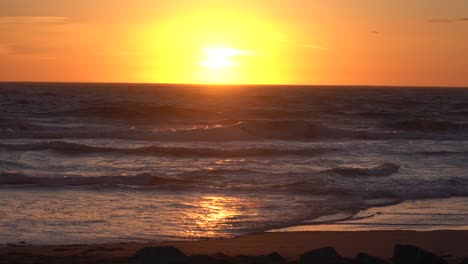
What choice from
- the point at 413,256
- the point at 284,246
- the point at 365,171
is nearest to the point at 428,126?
the point at 365,171

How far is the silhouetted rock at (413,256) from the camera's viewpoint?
6.65m

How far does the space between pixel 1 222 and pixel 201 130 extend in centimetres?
1862

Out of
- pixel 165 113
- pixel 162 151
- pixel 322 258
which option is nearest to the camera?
pixel 322 258

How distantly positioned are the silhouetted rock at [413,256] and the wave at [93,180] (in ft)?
25.4

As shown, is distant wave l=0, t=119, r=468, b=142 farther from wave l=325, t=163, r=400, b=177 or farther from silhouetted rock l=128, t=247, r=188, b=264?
silhouetted rock l=128, t=247, r=188, b=264

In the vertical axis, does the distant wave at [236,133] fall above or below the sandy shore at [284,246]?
above

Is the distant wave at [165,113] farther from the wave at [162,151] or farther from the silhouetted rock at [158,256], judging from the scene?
the silhouetted rock at [158,256]

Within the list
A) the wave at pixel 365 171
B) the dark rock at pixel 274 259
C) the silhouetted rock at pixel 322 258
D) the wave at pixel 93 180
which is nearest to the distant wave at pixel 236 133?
the wave at pixel 365 171

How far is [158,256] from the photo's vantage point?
6.74 metres

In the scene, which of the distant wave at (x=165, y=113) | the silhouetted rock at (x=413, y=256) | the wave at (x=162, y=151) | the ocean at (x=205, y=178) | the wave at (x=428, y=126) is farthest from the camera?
the distant wave at (x=165, y=113)

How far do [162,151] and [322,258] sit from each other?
1499 cm

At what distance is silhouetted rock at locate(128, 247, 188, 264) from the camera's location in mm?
6711

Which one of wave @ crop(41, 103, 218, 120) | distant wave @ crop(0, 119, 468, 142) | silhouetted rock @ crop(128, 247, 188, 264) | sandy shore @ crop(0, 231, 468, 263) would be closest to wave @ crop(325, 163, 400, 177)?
sandy shore @ crop(0, 231, 468, 263)

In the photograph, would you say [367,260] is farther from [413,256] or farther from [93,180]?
[93,180]
